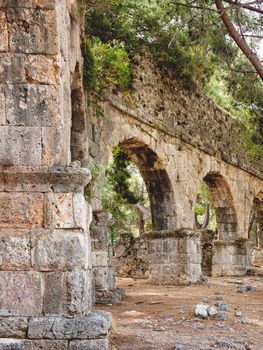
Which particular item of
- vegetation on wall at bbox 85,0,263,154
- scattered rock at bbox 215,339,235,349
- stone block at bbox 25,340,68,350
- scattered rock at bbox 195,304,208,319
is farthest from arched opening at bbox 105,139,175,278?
stone block at bbox 25,340,68,350

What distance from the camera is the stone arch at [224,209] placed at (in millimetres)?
16778

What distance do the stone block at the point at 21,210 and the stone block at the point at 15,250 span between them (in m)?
0.10

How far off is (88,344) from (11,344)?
61 centimetres

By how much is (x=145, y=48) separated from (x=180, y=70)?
1.56 metres

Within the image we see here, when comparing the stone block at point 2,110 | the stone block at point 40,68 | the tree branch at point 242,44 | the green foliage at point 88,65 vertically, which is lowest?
the stone block at point 2,110

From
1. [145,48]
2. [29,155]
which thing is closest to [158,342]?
[29,155]

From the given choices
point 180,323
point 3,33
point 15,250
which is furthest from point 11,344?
point 180,323

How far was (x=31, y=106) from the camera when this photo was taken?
4.64 m

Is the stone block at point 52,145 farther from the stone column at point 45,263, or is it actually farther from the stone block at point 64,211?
the stone block at point 64,211

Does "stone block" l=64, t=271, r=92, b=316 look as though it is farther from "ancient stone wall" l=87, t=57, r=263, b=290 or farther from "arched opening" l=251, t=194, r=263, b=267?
"arched opening" l=251, t=194, r=263, b=267

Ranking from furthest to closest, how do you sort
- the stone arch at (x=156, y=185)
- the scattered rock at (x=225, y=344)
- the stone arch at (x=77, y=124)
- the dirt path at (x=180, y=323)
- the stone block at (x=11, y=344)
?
the stone arch at (x=156, y=185) → the stone arch at (x=77, y=124) → the dirt path at (x=180, y=323) → the scattered rock at (x=225, y=344) → the stone block at (x=11, y=344)

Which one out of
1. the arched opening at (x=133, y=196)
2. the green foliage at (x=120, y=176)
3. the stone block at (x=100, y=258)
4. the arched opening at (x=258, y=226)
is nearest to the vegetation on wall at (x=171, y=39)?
the arched opening at (x=133, y=196)

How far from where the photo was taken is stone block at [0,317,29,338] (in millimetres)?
4273

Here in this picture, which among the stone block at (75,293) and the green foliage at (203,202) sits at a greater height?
the green foliage at (203,202)
